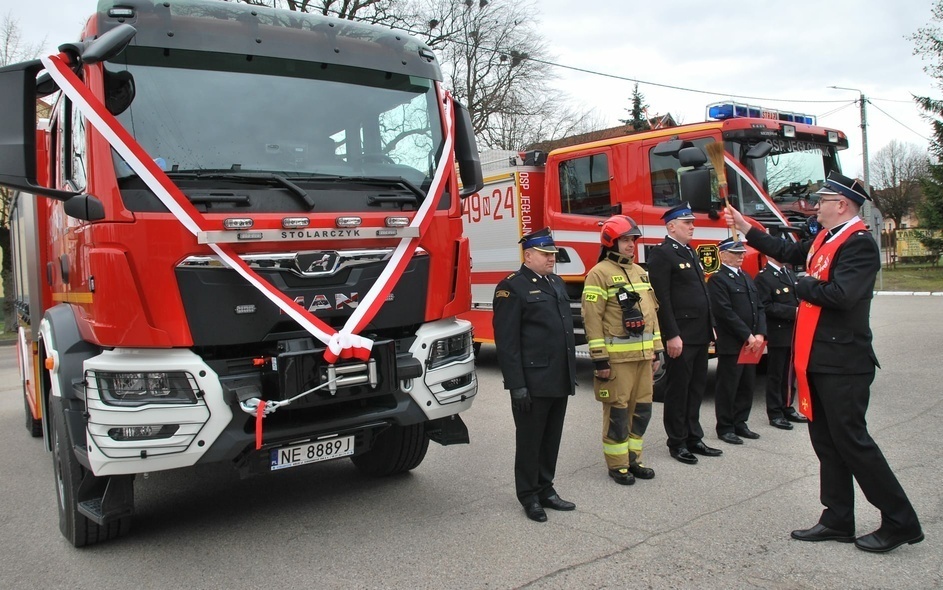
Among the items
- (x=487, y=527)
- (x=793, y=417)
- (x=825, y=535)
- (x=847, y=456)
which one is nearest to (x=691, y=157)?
(x=793, y=417)

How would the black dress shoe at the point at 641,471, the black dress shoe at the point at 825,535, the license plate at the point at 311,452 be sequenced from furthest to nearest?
the black dress shoe at the point at 641,471, the license plate at the point at 311,452, the black dress shoe at the point at 825,535

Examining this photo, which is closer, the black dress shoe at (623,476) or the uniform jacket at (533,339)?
the uniform jacket at (533,339)

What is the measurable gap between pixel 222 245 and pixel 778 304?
5.04 metres

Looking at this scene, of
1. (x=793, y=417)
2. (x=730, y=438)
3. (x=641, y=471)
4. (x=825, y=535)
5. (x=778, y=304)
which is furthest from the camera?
(x=793, y=417)

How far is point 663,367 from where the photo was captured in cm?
770

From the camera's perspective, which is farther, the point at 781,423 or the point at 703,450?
the point at 781,423

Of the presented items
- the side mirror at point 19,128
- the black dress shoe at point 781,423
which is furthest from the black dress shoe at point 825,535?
the side mirror at point 19,128

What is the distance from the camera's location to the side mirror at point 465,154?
5094 mm

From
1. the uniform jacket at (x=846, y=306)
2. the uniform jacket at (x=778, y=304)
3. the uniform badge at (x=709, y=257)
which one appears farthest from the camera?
the uniform badge at (x=709, y=257)

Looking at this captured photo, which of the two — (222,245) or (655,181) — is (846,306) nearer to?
(222,245)

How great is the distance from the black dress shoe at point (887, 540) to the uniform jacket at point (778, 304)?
10.4ft

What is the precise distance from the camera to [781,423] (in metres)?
6.70

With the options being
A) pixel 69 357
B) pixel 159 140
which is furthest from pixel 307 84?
pixel 69 357

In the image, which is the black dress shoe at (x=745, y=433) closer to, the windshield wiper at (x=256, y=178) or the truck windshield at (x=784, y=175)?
the truck windshield at (x=784, y=175)
